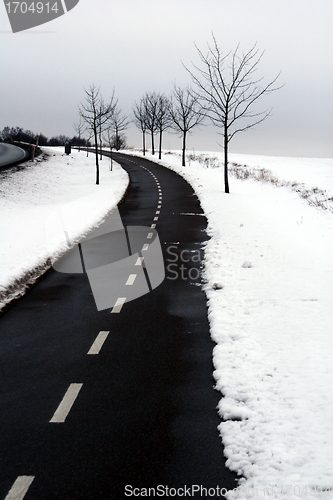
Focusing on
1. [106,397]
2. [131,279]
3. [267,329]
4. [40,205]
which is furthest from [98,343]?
[40,205]

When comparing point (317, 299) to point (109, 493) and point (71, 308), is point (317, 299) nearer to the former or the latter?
point (71, 308)

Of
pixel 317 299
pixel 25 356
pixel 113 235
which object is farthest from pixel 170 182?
pixel 25 356

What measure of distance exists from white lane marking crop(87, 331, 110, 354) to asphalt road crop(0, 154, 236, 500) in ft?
0.05

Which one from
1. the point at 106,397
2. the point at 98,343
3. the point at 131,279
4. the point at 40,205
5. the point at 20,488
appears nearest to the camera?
the point at 20,488

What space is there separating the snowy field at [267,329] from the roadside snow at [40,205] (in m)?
0.07

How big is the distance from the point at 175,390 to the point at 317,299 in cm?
373

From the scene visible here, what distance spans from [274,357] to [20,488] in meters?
3.34

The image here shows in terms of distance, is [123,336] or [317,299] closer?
[123,336]

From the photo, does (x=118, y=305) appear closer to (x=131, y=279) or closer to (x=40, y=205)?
(x=131, y=279)

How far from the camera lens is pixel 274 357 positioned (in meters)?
5.00

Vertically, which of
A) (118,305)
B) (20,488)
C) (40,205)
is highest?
(40,205)

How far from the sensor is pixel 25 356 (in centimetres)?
521

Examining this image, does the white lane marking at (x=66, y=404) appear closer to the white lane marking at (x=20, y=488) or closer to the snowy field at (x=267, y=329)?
the white lane marking at (x=20, y=488)

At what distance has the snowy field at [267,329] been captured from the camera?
3346mm
